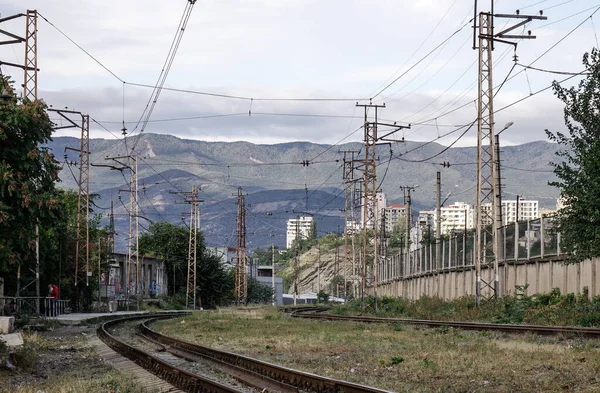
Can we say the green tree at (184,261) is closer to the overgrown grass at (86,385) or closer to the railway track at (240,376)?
the railway track at (240,376)

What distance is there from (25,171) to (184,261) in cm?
8960

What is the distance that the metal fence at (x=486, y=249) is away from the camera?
141 ft

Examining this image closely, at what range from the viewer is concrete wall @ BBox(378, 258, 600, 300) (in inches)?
1531

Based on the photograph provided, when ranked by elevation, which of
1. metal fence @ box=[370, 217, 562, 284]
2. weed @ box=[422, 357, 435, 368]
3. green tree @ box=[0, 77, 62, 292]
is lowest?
weed @ box=[422, 357, 435, 368]

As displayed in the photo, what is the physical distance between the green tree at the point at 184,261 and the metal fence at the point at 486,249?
115 ft

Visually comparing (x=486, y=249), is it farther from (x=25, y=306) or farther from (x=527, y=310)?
(x=25, y=306)

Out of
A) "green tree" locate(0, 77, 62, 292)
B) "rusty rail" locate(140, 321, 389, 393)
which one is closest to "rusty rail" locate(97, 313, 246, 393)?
"rusty rail" locate(140, 321, 389, 393)

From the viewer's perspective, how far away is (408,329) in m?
33.6

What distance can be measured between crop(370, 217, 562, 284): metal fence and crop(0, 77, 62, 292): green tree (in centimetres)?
1915

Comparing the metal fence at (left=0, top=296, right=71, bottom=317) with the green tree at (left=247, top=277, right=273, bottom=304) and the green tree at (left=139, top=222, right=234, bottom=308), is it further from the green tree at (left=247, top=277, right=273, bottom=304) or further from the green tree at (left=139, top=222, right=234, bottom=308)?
the green tree at (left=247, top=277, right=273, bottom=304)

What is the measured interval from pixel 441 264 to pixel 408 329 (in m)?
30.9

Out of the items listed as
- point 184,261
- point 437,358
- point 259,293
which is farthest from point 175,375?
point 259,293

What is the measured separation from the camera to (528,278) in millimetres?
45438

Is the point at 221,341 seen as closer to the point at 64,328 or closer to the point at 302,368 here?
the point at 302,368
